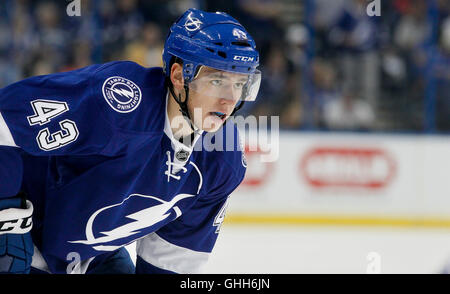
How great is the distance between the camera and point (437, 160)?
19.9 ft

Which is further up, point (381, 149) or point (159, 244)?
point (159, 244)

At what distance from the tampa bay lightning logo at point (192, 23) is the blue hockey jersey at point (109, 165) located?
0.18 m

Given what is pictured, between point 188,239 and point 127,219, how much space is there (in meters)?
0.32

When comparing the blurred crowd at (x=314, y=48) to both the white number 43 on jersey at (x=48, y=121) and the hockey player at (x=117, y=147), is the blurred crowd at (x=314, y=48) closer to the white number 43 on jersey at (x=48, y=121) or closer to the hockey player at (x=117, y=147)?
the hockey player at (x=117, y=147)

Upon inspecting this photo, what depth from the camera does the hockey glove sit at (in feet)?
6.27

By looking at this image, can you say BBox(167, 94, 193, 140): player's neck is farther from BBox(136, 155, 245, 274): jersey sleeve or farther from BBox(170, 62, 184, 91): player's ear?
BBox(136, 155, 245, 274): jersey sleeve

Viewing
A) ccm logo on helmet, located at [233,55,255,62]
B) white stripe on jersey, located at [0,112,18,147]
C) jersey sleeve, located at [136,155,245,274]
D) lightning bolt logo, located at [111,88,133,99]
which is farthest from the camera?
jersey sleeve, located at [136,155,245,274]

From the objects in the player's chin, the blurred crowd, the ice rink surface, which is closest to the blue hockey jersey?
the player's chin

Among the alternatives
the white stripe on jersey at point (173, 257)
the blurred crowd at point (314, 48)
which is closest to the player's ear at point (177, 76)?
the white stripe on jersey at point (173, 257)

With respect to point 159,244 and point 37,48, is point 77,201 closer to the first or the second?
point 159,244

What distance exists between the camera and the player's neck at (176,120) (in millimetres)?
2146

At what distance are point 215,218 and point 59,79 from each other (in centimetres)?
80
